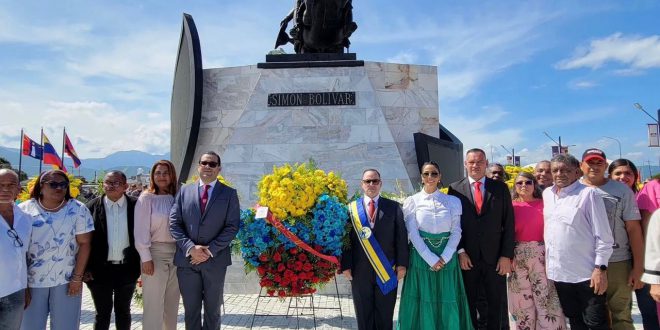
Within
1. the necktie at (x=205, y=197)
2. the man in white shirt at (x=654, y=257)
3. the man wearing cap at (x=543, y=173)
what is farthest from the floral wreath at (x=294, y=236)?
the man in white shirt at (x=654, y=257)

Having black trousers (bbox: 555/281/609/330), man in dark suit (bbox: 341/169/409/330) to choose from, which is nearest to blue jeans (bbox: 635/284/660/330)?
black trousers (bbox: 555/281/609/330)

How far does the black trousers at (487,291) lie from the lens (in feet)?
13.2

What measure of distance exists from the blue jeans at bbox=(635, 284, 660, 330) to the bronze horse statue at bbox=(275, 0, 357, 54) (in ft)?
24.3

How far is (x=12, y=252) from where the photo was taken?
317 cm

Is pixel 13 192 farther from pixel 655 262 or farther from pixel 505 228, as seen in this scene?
pixel 655 262

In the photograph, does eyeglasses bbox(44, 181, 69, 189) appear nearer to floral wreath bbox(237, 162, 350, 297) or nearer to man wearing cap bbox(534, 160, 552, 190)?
floral wreath bbox(237, 162, 350, 297)

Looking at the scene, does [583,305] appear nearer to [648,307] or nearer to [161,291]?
[648,307]

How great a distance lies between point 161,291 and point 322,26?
6.99 m

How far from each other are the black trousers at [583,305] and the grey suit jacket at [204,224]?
292 cm

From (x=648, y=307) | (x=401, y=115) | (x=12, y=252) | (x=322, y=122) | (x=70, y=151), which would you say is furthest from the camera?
(x=70, y=151)

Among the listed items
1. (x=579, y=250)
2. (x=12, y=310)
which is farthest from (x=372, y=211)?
(x=12, y=310)

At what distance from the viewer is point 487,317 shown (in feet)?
13.2

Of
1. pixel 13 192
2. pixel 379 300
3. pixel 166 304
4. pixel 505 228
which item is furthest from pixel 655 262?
pixel 13 192

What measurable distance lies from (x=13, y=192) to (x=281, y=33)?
7.69 m
